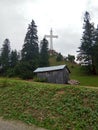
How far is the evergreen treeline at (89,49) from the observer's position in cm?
4672

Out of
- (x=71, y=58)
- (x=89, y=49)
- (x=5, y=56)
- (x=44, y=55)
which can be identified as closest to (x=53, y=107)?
(x=89, y=49)

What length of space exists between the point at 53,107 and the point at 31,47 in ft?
144

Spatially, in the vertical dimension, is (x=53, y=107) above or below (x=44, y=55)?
below

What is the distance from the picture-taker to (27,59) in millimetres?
52062

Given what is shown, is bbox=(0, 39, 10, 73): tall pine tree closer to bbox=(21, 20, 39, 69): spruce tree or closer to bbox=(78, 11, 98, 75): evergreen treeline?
bbox=(21, 20, 39, 69): spruce tree

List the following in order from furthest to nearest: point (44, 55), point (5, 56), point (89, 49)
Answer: point (5, 56) < point (44, 55) < point (89, 49)

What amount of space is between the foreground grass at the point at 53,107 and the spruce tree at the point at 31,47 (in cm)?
3586

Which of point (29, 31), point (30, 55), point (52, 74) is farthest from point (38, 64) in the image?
point (52, 74)

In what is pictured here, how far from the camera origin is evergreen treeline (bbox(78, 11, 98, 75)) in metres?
46.7

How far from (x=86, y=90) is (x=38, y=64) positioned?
39296mm

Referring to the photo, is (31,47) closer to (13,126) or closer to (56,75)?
(56,75)

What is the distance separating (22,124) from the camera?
369 inches

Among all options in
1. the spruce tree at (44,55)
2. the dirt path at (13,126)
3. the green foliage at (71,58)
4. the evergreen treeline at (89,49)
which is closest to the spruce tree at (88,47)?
the evergreen treeline at (89,49)

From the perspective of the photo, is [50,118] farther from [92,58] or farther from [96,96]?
[92,58]
